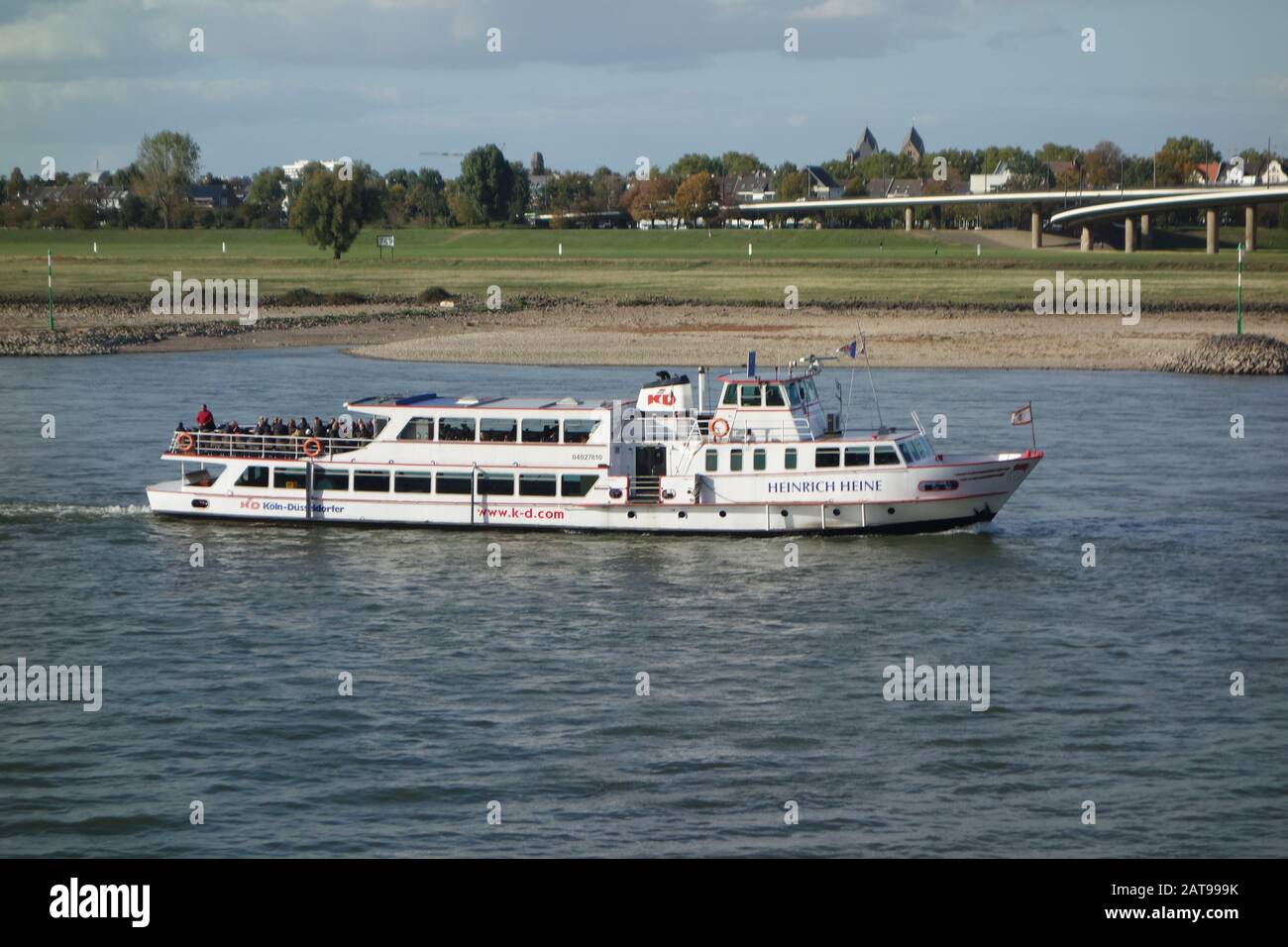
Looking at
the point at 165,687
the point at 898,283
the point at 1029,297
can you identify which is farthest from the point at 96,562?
the point at 898,283

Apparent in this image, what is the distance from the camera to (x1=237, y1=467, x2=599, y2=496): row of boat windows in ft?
159

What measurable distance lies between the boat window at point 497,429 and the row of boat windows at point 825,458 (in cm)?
616

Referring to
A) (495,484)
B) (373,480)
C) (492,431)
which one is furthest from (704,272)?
(495,484)

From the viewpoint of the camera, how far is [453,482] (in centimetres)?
4891

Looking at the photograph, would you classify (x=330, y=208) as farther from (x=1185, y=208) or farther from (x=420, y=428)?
(x=420, y=428)

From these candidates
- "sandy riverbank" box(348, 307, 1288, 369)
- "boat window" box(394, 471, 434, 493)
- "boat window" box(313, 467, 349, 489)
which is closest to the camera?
"boat window" box(394, 471, 434, 493)

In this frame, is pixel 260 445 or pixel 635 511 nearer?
pixel 635 511

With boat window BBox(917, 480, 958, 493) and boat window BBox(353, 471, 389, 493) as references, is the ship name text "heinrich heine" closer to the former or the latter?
boat window BBox(917, 480, 958, 493)

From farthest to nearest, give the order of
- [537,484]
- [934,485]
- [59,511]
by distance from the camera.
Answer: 1. [59,511]
2. [537,484]
3. [934,485]

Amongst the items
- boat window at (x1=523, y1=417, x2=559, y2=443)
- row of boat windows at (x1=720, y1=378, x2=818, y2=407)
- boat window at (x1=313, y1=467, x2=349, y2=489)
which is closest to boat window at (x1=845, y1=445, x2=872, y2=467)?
row of boat windows at (x1=720, y1=378, x2=818, y2=407)

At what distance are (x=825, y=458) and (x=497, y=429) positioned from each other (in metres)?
10.1

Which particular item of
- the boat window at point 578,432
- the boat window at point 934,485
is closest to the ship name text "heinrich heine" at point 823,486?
the boat window at point 934,485

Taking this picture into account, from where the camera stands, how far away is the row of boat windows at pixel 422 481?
159ft
